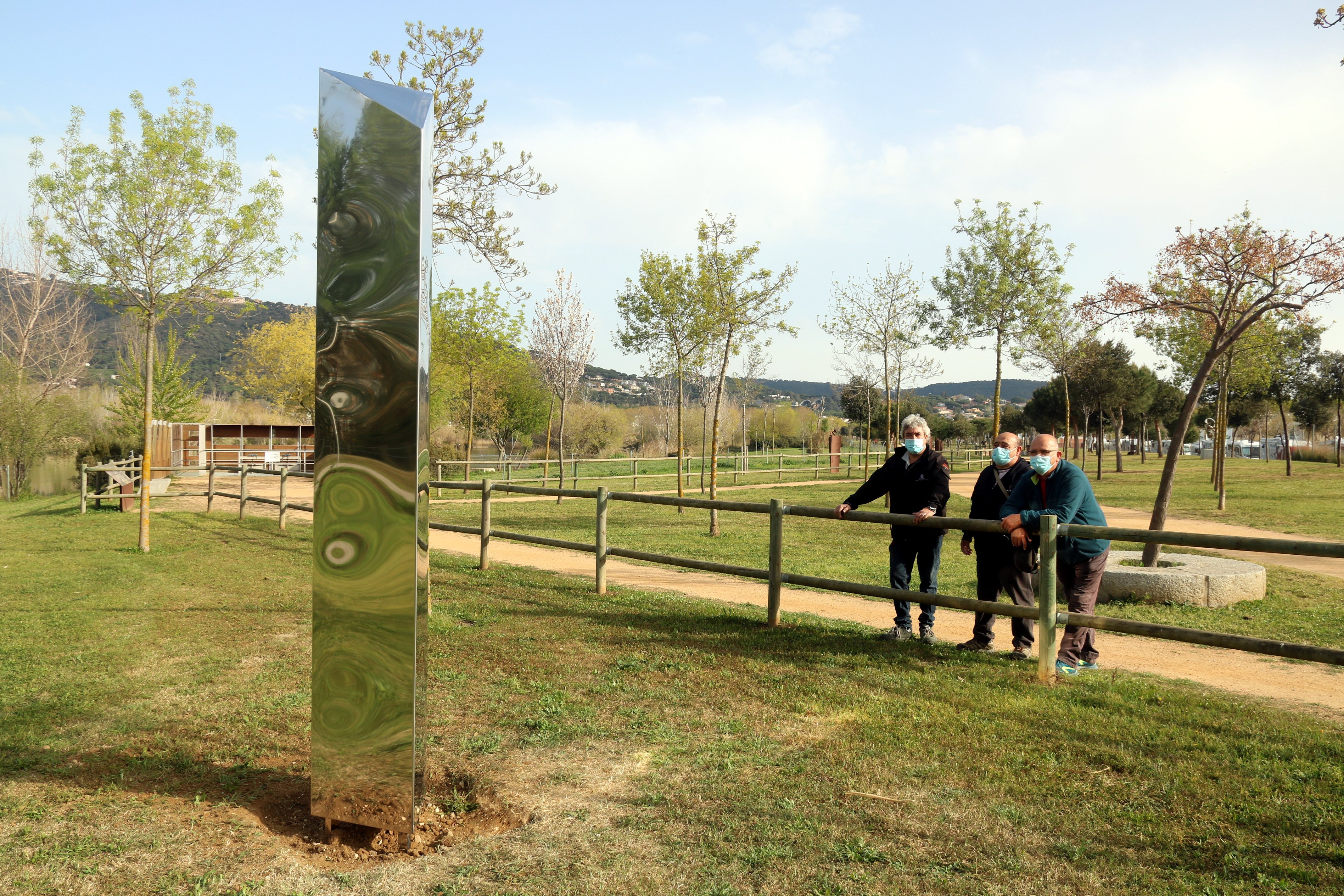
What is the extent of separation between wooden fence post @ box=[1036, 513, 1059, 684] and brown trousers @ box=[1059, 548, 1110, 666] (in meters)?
0.37

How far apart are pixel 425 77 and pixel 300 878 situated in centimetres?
855

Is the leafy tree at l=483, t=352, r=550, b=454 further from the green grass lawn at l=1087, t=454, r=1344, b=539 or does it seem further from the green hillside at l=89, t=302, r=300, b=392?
the green grass lawn at l=1087, t=454, r=1344, b=539

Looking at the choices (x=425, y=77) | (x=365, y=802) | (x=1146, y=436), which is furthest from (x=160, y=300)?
(x=1146, y=436)

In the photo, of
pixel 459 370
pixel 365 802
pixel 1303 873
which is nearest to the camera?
pixel 1303 873

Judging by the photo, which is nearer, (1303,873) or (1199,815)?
(1303,873)

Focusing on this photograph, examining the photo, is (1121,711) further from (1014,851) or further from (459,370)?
(459,370)

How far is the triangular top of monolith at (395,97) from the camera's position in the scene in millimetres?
3283

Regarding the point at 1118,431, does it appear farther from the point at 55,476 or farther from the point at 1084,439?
the point at 55,476

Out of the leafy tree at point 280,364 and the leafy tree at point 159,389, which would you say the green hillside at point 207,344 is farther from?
the leafy tree at point 159,389

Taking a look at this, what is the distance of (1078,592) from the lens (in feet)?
19.1

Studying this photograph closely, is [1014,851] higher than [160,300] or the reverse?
the reverse

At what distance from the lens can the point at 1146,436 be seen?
70.0 m

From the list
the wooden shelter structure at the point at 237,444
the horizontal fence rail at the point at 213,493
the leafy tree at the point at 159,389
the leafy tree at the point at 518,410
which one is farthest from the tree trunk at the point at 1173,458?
the leafy tree at the point at 518,410

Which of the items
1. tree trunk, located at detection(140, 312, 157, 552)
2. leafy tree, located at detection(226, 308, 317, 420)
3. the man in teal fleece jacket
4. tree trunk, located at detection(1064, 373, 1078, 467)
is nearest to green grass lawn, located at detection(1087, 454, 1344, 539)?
tree trunk, located at detection(1064, 373, 1078, 467)
